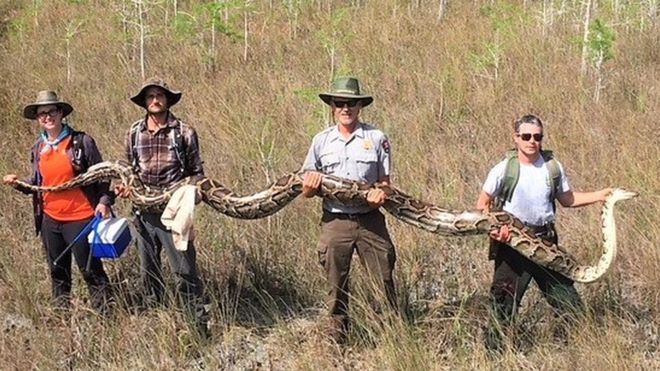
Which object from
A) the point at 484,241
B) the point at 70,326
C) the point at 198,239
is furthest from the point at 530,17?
the point at 70,326

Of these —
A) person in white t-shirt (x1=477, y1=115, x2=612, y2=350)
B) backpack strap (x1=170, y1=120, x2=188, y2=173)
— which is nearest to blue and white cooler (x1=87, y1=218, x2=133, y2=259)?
backpack strap (x1=170, y1=120, x2=188, y2=173)

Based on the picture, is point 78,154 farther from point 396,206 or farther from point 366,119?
point 366,119

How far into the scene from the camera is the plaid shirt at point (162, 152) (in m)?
4.59

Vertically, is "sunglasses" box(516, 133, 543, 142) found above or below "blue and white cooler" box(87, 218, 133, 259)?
above

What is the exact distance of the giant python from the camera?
4082 mm

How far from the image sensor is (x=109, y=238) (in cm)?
454

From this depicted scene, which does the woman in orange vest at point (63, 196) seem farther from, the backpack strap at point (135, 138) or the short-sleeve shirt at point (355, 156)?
the short-sleeve shirt at point (355, 156)

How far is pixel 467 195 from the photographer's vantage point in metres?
6.66

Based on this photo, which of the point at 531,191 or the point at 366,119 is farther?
the point at 366,119

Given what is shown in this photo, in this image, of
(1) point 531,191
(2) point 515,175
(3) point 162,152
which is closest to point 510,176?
(2) point 515,175

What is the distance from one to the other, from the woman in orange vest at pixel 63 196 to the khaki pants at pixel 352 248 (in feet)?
5.80

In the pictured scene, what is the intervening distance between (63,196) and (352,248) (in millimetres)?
2278

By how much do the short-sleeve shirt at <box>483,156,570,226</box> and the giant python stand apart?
4.5 inches

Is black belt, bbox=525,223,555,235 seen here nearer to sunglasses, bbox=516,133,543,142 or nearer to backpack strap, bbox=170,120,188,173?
sunglasses, bbox=516,133,543,142
